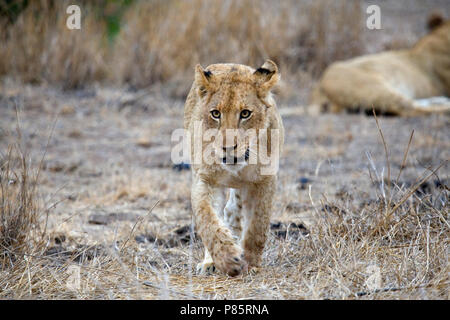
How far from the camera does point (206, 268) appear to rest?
3.45 m

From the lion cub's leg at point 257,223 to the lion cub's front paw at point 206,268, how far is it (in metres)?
0.25

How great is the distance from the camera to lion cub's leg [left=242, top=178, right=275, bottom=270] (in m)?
3.32

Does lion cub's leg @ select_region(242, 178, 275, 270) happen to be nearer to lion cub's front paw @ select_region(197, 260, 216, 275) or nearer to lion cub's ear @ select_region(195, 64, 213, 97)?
lion cub's front paw @ select_region(197, 260, 216, 275)

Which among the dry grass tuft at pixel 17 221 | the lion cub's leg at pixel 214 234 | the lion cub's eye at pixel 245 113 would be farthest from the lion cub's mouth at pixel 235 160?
the dry grass tuft at pixel 17 221

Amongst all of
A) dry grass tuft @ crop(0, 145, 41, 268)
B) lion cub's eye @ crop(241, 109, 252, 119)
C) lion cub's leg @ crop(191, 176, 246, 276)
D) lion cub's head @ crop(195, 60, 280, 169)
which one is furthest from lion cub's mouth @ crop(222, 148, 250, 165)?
dry grass tuft @ crop(0, 145, 41, 268)

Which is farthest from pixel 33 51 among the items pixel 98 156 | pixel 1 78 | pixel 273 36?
pixel 273 36

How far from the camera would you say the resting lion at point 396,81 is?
831 centimetres

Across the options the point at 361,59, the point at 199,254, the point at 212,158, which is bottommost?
the point at 199,254

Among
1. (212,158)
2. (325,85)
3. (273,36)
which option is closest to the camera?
(212,158)

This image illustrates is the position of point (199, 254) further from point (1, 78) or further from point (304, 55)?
point (304, 55)

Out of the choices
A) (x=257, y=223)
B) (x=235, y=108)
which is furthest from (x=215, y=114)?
(x=257, y=223)

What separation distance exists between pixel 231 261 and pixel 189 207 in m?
2.02

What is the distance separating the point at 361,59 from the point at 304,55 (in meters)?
1.15

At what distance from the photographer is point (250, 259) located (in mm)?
3322
